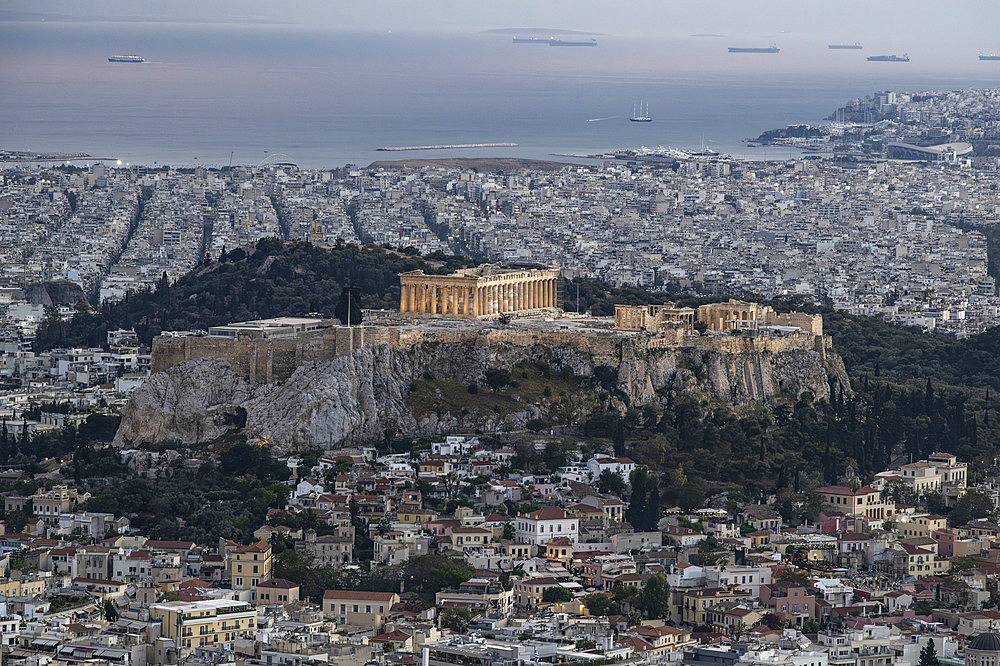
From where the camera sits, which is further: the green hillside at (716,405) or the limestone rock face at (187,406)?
the green hillside at (716,405)

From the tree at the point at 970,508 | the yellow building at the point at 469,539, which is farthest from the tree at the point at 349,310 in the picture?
the tree at the point at 970,508

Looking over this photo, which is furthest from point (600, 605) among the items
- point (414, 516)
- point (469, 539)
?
point (414, 516)

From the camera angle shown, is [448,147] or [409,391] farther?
[448,147]

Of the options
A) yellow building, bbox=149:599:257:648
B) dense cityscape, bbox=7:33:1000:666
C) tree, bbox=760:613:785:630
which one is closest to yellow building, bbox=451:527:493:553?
dense cityscape, bbox=7:33:1000:666

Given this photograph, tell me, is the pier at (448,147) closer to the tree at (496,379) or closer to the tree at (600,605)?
the tree at (496,379)

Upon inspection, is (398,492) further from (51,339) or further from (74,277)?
(74,277)

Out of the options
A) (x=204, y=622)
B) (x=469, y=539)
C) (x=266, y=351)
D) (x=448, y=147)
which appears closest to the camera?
(x=204, y=622)

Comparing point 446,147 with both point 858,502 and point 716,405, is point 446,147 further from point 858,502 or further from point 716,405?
point 858,502
